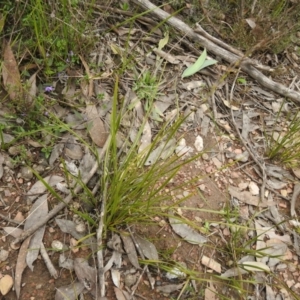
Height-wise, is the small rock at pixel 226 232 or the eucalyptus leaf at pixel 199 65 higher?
the eucalyptus leaf at pixel 199 65

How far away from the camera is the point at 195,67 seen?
7.30ft

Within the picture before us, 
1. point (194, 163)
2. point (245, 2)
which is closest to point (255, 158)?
point (194, 163)

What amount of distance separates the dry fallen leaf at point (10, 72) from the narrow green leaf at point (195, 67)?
89 cm

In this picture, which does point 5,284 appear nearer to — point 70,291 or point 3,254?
point 3,254

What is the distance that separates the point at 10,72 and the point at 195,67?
990mm

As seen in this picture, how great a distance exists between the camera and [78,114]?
6.19 ft

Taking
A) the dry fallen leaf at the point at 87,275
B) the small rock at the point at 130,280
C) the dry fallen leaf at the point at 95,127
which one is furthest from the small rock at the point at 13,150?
the small rock at the point at 130,280

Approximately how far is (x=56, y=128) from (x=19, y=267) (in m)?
0.61

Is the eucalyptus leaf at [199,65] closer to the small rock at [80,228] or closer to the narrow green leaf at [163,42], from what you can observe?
the narrow green leaf at [163,42]

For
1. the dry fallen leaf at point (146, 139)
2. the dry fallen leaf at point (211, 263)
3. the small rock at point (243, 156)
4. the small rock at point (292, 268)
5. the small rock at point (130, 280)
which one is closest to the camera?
the small rock at point (130, 280)

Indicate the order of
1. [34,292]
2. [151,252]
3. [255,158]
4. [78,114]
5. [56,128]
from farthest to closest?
[255,158] → [78,114] → [56,128] → [151,252] → [34,292]

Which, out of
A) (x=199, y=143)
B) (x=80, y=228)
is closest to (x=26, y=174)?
(x=80, y=228)

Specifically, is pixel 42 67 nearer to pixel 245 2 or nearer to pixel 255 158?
pixel 255 158

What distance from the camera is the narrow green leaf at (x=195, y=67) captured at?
221 cm
